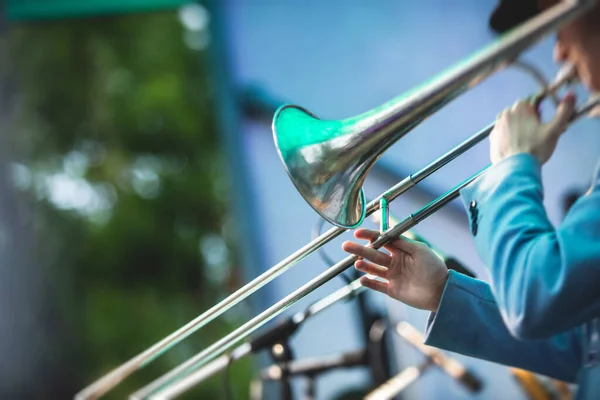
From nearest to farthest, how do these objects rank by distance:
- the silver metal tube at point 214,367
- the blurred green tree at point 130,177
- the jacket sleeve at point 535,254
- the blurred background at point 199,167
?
the jacket sleeve at point 535,254
the silver metal tube at point 214,367
the blurred background at point 199,167
the blurred green tree at point 130,177

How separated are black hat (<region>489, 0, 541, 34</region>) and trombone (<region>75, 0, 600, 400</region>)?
0.55ft

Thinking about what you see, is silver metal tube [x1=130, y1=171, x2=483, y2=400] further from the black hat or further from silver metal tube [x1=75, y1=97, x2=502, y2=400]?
the black hat

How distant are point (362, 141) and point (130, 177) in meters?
7.22

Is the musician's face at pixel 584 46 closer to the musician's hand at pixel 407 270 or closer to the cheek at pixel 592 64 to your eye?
the cheek at pixel 592 64

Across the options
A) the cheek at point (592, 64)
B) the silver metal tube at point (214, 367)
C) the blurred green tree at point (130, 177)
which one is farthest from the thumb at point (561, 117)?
the blurred green tree at point (130, 177)

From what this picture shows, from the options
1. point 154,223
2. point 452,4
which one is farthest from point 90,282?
point 452,4

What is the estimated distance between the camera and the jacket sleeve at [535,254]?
3.41ft

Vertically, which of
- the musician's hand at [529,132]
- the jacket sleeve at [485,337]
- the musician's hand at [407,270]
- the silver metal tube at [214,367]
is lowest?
the silver metal tube at [214,367]

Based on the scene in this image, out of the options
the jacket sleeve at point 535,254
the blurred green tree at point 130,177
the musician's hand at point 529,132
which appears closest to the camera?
the jacket sleeve at point 535,254

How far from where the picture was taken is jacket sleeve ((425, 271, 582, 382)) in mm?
1317

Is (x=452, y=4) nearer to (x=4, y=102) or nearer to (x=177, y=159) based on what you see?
(x=4, y=102)

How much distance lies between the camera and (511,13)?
5.00 ft

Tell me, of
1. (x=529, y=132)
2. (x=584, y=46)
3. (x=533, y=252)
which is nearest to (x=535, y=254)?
(x=533, y=252)

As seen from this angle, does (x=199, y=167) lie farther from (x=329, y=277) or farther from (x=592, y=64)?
(x=592, y=64)
